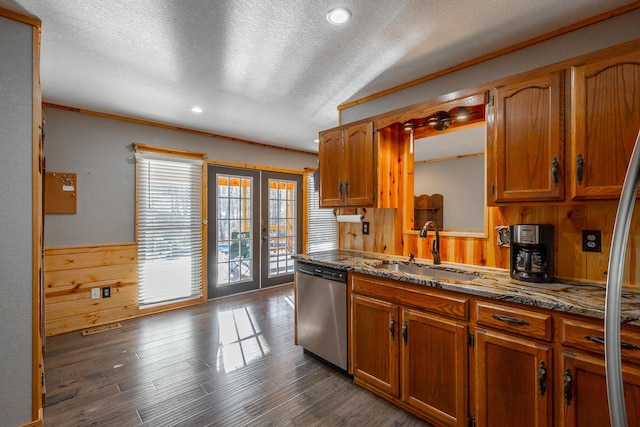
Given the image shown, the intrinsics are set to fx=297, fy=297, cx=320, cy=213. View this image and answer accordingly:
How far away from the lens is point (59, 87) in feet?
9.55

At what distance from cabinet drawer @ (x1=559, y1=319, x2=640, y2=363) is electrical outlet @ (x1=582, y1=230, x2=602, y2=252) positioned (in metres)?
0.68

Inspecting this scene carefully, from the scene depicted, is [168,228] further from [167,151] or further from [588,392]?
[588,392]

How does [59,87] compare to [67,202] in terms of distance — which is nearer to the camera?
[59,87]

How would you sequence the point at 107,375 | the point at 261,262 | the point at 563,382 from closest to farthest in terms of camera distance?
the point at 563,382
the point at 107,375
the point at 261,262

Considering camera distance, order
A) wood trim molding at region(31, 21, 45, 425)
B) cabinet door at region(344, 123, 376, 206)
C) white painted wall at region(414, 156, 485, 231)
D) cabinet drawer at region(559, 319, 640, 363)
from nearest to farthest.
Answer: cabinet drawer at region(559, 319, 640, 363)
wood trim molding at region(31, 21, 45, 425)
white painted wall at region(414, 156, 485, 231)
cabinet door at region(344, 123, 376, 206)

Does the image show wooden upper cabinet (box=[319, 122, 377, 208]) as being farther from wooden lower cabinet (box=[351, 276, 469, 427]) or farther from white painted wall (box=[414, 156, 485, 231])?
wooden lower cabinet (box=[351, 276, 469, 427])

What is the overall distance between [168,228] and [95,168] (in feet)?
3.66

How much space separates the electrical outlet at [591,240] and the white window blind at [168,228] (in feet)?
14.1

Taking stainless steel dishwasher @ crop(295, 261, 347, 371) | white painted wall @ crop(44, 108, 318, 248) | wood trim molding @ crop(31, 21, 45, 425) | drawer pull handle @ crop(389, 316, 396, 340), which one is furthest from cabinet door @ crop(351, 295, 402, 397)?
white painted wall @ crop(44, 108, 318, 248)

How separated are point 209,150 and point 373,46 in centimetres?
318

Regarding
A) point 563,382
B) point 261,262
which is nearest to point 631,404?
point 563,382

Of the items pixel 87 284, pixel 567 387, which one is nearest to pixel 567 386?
pixel 567 387

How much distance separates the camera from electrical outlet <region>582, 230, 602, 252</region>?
1.79 meters

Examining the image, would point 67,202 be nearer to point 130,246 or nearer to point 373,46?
point 130,246
